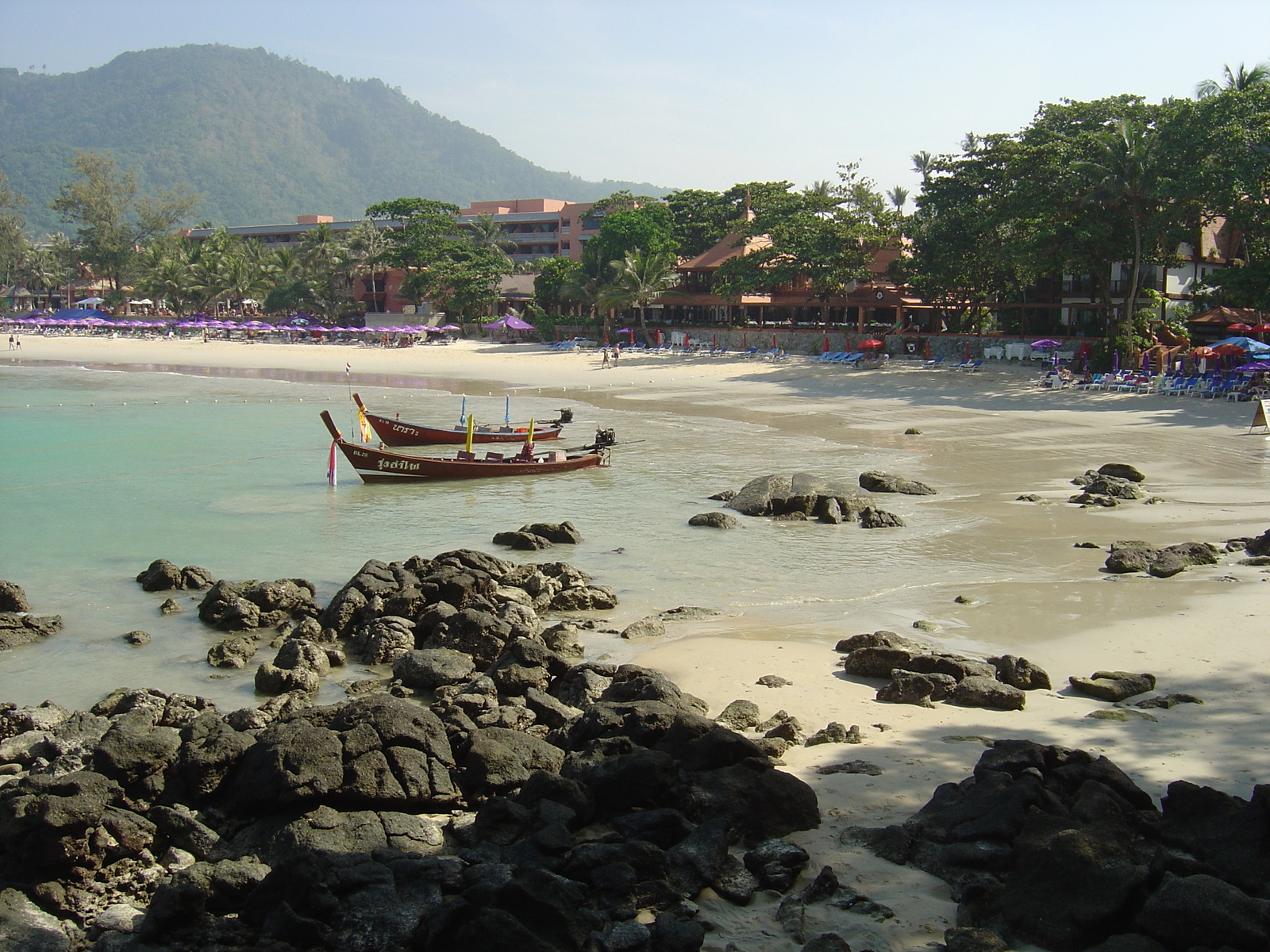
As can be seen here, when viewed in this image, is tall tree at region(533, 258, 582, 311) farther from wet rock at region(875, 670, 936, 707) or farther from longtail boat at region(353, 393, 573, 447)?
wet rock at region(875, 670, 936, 707)

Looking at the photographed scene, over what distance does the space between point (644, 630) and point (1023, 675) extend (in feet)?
14.2

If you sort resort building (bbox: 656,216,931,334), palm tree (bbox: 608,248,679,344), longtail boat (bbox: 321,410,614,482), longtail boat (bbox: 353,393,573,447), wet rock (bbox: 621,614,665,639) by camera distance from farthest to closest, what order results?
palm tree (bbox: 608,248,679,344) < resort building (bbox: 656,216,931,334) < longtail boat (bbox: 353,393,573,447) < longtail boat (bbox: 321,410,614,482) < wet rock (bbox: 621,614,665,639)

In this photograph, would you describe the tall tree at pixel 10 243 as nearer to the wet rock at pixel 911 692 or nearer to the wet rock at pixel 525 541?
the wet rock at pixel 525 541

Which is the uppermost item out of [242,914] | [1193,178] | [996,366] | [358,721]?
[1193,178]

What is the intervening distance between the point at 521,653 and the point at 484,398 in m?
32.8

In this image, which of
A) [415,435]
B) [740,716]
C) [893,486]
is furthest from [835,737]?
[415,435]

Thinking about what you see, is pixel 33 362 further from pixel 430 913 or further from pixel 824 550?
pixel 430 913

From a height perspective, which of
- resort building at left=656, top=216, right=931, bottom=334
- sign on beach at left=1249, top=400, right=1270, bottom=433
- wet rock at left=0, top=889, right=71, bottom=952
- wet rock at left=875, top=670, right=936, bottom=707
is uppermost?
resort building at left=656, top=216, right=931, bottom=334

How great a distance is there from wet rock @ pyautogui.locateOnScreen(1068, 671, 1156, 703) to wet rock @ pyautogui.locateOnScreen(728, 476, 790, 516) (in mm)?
10099

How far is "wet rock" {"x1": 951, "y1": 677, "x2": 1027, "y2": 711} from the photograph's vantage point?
29.4 ft

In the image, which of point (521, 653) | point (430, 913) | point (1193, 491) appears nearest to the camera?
point (430, 913)

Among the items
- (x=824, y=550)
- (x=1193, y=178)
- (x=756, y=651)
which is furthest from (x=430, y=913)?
(x=1193, y=178)

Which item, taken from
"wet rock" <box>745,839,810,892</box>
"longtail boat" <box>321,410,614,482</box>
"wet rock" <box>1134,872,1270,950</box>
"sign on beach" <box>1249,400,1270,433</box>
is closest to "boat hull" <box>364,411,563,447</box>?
"longtail boat" <box>321,410,614,482</box>

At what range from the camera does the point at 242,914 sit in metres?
5.66
